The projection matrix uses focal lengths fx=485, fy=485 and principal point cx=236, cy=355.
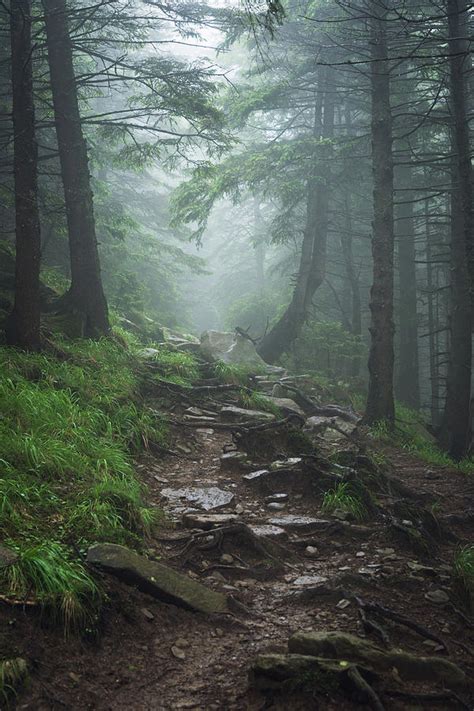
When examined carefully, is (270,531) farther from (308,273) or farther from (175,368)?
(308,273)

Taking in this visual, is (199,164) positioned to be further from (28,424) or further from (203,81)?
(28,424)

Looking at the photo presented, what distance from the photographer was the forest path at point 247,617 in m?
2.65

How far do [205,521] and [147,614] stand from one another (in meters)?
1.56

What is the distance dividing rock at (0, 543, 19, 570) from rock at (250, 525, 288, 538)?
2.45m

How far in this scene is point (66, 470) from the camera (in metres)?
4.84

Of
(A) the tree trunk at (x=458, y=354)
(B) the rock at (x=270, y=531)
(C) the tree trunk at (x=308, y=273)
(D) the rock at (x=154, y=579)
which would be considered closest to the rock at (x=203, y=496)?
(B) the rock at (x=270, y=531)

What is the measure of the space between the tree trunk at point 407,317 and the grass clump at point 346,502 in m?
12.1

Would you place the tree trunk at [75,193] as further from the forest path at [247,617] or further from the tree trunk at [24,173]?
the forest path at [247,617]

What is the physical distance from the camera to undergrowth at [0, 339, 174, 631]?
306 cm

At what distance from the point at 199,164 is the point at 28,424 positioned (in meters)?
8.37

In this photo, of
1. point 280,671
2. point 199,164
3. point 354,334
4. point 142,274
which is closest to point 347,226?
point 354,334

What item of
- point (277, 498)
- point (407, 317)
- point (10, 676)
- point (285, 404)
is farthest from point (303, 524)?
point (407, 317)

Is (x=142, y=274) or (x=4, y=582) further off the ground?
(x=142, y=274)

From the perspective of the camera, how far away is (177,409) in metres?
8.88
